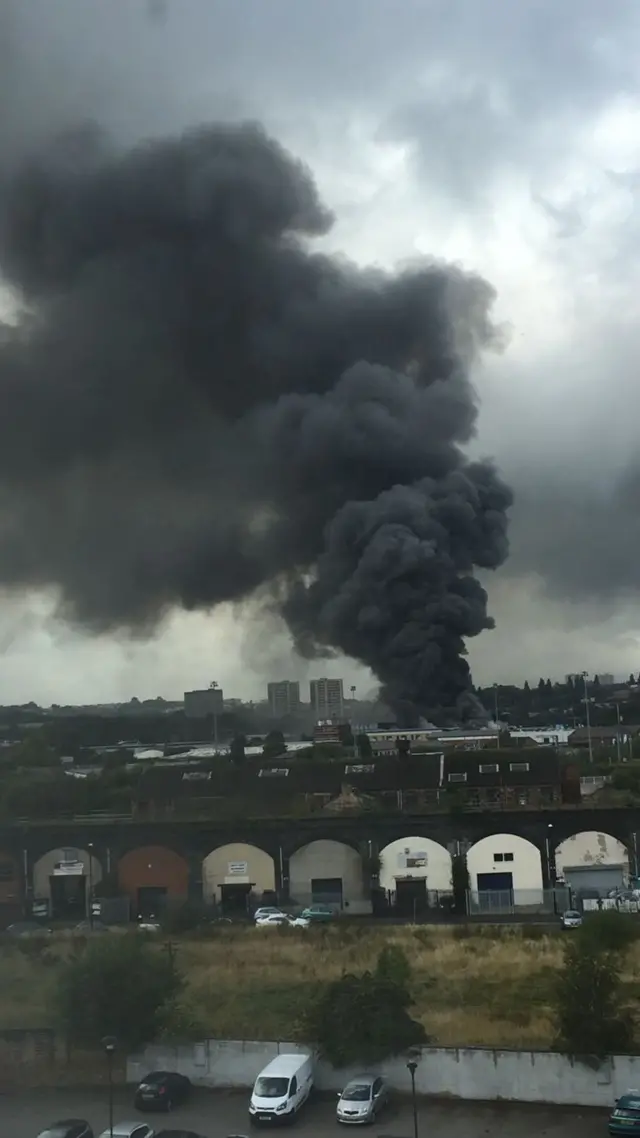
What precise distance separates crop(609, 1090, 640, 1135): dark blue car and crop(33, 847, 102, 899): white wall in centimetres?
1555

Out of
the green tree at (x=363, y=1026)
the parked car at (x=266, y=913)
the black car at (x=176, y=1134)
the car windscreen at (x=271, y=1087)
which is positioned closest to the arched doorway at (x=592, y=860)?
the parked car at (x=266, y=913)

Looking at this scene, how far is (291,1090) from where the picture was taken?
36.0ft

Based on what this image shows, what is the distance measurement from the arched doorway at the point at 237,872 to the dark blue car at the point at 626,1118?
46.4 ft

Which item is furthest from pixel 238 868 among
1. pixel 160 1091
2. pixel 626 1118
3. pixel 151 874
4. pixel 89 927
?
pixel 626 1118

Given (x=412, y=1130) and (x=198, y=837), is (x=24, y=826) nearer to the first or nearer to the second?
(x=198, y=837)

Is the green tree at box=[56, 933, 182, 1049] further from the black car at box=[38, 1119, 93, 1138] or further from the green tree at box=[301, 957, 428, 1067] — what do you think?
the black car at box=[38, 1119, 93, 1138]

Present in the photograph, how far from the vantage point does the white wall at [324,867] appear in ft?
77.9

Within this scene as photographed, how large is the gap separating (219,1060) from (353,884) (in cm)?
1166

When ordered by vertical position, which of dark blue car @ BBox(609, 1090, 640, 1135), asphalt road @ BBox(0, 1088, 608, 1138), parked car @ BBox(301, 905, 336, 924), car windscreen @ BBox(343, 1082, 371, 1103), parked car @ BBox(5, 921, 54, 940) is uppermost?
parked car @ BBox(301, 905, 336, 924)

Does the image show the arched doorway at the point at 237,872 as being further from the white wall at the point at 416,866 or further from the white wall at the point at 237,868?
the white wall at the point at 416,866

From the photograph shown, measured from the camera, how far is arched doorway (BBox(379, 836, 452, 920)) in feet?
76.6

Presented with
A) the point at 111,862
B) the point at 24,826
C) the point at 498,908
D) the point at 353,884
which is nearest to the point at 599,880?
the point at 498,908

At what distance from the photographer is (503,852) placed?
23422 millimetres

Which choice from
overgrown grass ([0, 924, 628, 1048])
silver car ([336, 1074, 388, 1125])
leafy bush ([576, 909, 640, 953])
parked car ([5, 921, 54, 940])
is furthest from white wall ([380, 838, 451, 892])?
silver car ([336, 1074, 388, 1125])
